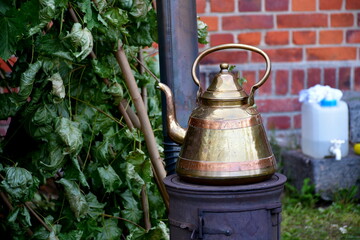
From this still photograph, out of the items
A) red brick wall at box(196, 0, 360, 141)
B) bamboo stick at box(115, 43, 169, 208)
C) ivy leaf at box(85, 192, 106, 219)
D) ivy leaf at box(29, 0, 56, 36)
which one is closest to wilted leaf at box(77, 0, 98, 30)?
ivy leaf at box(29, 0, 56, 36)

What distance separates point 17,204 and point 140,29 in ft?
2.70

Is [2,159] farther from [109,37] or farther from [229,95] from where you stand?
[229,95]

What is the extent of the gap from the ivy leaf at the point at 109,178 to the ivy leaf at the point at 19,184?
0.81 feet

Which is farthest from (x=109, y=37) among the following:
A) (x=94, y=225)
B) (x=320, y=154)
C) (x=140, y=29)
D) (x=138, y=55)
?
(x=320, y=154)

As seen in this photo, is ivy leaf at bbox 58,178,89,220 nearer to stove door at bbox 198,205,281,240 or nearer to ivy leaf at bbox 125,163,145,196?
ivy leaf at bbox 125,163,145,196

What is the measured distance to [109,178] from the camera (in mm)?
2764

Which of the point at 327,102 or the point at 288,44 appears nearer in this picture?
the point at 327,102

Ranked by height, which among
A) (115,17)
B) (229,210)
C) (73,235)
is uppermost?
(115,17)

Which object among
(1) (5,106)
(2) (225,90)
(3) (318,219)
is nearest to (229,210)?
(2) (225,90)

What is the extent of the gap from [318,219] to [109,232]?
184 cm

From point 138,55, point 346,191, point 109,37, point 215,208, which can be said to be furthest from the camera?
point 346,191

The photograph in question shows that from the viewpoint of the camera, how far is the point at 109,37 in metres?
2.59

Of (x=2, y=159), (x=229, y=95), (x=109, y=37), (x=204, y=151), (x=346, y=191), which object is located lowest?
(x=346, y=191)

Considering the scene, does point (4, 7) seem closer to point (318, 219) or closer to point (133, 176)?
point (133, 176)
